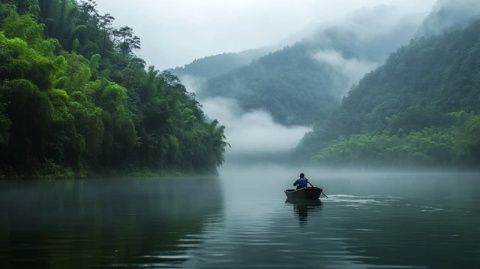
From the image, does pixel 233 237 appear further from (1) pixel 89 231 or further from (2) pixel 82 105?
(2) pixel 82 105

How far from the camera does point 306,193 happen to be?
115 feet

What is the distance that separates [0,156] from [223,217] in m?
36.3

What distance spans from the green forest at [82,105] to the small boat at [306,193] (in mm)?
25116

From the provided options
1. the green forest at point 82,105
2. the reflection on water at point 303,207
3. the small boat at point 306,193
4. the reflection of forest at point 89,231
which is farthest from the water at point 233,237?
the green forest at point 82,105

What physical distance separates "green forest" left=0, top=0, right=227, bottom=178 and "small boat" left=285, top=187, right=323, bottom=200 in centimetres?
2512

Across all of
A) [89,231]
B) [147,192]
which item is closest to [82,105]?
[147,192]

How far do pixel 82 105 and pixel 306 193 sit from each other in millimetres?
36204

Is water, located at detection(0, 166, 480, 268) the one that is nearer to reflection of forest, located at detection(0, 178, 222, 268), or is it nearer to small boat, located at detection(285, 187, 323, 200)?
reflection of forest, located at detection(0, 178, 222, 268)

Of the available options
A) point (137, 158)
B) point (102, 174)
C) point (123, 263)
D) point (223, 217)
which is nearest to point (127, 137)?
point (102, 174)

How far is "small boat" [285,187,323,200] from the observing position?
34719mm

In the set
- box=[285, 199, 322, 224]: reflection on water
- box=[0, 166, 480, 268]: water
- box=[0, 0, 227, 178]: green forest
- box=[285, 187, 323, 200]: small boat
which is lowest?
box=[0, 166, 480, 268]: water

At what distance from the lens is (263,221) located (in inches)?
928

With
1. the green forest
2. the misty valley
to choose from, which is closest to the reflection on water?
the misty valley

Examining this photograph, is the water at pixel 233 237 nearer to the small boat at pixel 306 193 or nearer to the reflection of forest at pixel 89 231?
the reflection of forest at pixel 89 231
